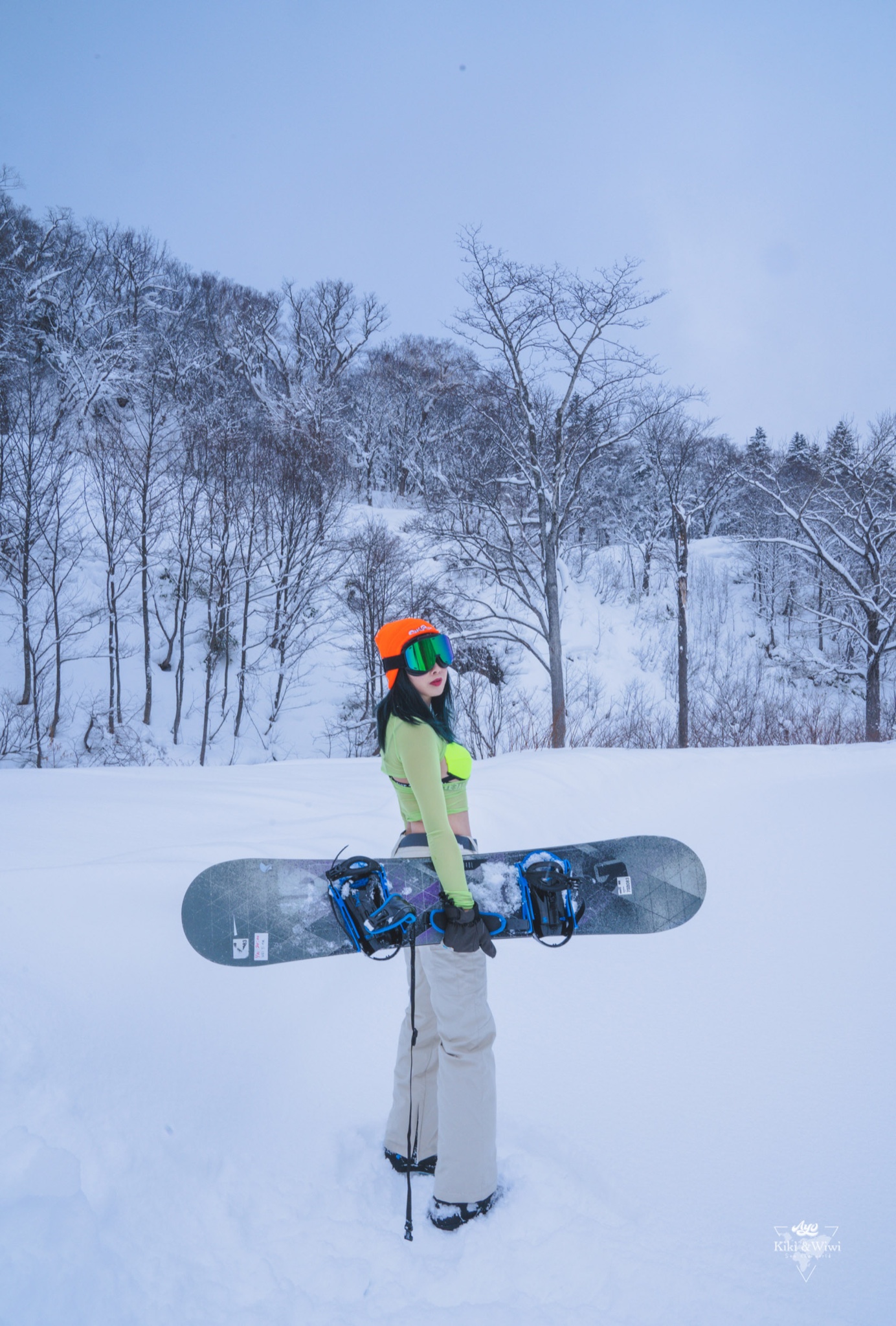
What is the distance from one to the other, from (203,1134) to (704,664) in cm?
2204

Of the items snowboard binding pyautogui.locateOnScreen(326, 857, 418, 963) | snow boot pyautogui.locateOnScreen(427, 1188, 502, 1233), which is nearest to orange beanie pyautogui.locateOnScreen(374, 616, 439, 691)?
snowboard binding pyautogui.locateOnScreen(326, 857, 418, 963)

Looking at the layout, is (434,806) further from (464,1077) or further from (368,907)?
(464,1077)

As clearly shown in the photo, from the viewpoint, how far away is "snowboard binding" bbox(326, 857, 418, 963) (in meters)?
1.89

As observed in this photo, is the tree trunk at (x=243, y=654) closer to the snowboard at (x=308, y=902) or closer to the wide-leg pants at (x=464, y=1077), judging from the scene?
the snowboard at (x=308, y=902)

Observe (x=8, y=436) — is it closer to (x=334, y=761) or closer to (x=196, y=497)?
(x=196, y=497)

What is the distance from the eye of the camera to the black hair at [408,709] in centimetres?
181

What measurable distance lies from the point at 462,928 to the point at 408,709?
0.62 m

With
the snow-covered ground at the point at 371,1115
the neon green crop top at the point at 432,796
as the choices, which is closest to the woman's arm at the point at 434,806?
the neon green crop top at the point at 432,796

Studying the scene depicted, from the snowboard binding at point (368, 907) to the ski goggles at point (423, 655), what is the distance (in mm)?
594

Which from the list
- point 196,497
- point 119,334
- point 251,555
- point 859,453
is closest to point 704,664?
point 859,453

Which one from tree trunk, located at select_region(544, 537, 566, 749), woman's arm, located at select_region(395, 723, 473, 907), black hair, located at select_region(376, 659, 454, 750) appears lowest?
woman's arm, located at select_region(395, 723, 473, 907)

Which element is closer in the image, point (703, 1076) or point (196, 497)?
point (703, 1076)

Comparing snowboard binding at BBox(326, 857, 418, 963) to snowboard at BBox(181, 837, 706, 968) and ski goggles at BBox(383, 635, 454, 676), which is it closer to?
snowboard at BBox(181, 837, 706, 968)

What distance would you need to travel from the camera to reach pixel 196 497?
1642 cm
